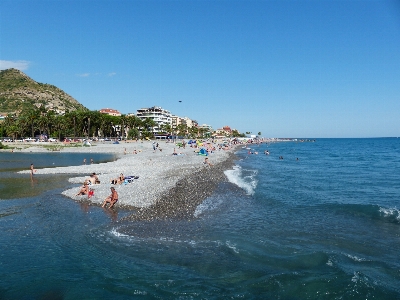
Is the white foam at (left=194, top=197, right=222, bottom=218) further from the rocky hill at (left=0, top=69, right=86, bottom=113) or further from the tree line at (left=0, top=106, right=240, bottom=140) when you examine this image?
the rocky hill at (left=0, top=69, right=86, bottom=113)

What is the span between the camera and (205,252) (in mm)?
11852

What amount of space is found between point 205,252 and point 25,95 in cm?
18884

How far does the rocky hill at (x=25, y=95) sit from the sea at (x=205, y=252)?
15376 centimetres

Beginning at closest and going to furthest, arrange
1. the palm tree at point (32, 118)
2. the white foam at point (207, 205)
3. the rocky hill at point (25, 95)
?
the white foam at point (207, 205), the palm tree at point (32, 118), the rocky hill at point (25, 95)

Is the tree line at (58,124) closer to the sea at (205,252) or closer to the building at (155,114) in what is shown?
the building at (155,114)

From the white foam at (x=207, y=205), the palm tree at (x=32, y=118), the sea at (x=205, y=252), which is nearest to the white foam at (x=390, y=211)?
the sea at (x=205, y=252)

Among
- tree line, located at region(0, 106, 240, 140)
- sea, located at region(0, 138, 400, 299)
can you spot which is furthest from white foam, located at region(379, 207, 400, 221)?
tree line, located at region(0, 106, 240, 140)

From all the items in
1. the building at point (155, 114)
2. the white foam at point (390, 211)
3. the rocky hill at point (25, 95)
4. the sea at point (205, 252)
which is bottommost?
the sea at point (205, 252)

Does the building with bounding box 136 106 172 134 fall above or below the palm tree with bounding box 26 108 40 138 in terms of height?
above

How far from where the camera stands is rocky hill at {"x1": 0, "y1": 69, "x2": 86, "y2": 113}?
529 ft

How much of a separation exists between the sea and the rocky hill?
153762 mm

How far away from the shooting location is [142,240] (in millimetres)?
12953

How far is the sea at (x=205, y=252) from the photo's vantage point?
927 cm

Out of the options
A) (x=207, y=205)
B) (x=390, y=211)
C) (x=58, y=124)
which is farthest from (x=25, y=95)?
(x=390, y=211)
